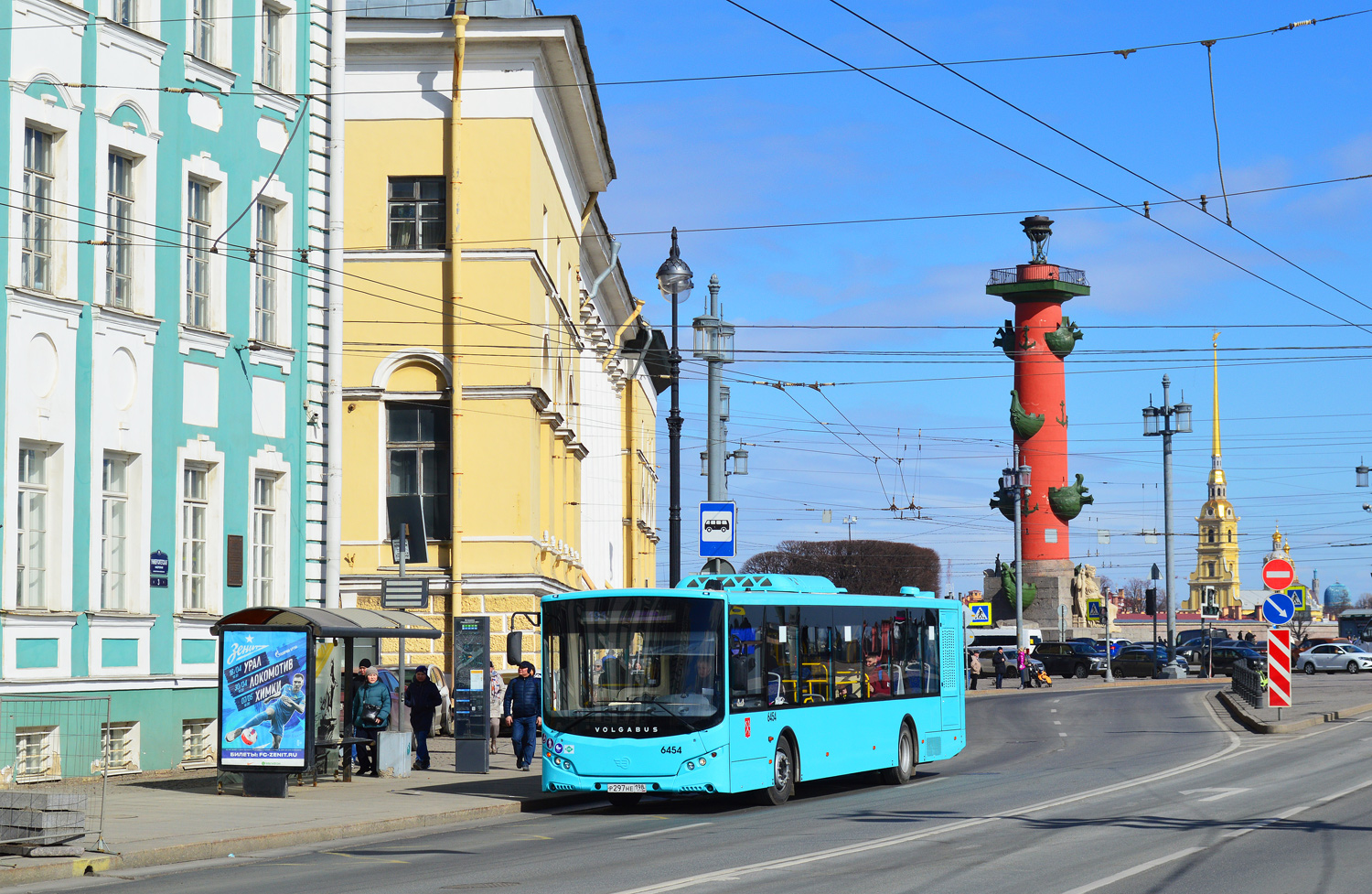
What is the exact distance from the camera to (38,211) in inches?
844

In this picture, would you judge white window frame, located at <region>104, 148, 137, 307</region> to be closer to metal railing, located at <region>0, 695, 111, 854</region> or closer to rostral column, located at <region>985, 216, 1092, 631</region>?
metal railing, located at <region>0, 695, 111, 854</region>

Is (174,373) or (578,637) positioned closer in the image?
(578,637)

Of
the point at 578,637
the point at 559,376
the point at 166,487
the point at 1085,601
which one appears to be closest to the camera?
the point at 578,637

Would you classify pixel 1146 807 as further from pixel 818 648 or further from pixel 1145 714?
pixel 1145 714

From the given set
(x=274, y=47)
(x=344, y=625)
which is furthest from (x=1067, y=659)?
(x=344, y=625)

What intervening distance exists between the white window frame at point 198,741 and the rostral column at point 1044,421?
210 ft

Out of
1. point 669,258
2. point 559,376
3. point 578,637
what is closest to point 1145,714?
point 559,376

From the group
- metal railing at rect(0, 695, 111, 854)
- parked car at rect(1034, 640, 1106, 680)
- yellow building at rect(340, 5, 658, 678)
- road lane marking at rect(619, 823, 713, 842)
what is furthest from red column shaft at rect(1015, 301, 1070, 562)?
road lane marking at rect(619, 823, 713, 842)

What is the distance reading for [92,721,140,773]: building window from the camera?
73.1ft

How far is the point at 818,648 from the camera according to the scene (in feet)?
69.6

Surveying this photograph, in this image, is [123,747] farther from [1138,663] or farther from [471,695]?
[1138,663]

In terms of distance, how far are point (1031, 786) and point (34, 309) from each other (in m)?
13.8

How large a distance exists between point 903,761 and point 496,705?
1059 centimetres

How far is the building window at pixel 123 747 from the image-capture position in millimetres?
22281
